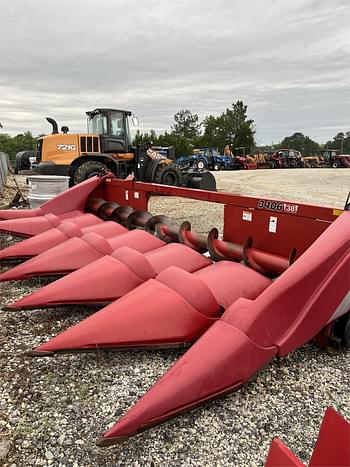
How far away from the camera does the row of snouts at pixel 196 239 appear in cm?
272

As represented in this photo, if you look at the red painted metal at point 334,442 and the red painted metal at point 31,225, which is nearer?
the red painted metal at point 334,442

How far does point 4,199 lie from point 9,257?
6.92 m

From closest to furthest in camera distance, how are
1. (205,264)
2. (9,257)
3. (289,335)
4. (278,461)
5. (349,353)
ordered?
(278,461) → (289,335) → (349,353) → (205,264) → (9,257)

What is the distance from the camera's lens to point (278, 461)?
1.03 m

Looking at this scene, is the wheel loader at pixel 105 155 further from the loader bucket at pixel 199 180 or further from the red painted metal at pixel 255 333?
the red painted metal at pixel 255 333

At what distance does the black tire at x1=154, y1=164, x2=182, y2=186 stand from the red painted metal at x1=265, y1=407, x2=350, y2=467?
8.93 m

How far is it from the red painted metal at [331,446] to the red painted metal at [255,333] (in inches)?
22.3

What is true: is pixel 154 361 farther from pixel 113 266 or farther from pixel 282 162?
pixel 282 162

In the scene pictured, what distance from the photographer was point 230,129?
196 feet

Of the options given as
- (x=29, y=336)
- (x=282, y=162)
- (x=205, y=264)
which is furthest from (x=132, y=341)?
(x=282, y=162)

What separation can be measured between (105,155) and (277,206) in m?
7.09

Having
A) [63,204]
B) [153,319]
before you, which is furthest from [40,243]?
[153,319]

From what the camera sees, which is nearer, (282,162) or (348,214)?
(348,214)

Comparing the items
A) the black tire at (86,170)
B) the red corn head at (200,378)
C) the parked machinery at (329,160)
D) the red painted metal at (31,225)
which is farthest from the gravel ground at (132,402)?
the parked machinery at (329,160)
